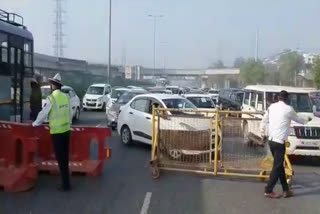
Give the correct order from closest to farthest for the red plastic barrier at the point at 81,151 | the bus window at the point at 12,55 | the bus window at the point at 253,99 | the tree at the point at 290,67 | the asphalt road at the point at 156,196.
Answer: the asphalt road at the point at 156,196
the red plastic barrier at the point at 81,151
the bus window at the point at 12,55
the bus window at the point at 253,99
the tree at the point at 290,67

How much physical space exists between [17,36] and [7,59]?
1.07 meters

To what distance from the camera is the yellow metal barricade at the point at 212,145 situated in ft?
30.3

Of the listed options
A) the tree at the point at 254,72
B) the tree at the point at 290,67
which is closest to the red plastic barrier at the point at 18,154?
the tree at the point at 290,67

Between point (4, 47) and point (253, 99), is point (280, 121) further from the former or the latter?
point (4, 47)

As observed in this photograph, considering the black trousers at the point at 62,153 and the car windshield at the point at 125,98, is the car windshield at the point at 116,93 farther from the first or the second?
the black trousers at the point at 62,153

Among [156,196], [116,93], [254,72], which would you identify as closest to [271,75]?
[254,72]

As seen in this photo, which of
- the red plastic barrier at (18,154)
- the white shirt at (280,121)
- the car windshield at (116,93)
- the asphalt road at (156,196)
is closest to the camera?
the asphalt road at (156,196)

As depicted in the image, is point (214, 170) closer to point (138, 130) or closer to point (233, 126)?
point (233, 126)

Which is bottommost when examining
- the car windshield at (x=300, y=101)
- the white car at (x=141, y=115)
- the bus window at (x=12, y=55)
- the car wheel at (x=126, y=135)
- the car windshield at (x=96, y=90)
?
the car wheel at (x=126, y=135)

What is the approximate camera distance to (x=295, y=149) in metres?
11.2

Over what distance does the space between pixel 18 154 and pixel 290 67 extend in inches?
2556

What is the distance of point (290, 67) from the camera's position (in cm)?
6906

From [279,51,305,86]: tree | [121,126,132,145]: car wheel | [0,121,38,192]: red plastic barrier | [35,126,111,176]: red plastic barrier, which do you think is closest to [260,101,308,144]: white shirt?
[35,126,111,176]: red plastic barrier

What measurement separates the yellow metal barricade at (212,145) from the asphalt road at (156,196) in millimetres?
231
